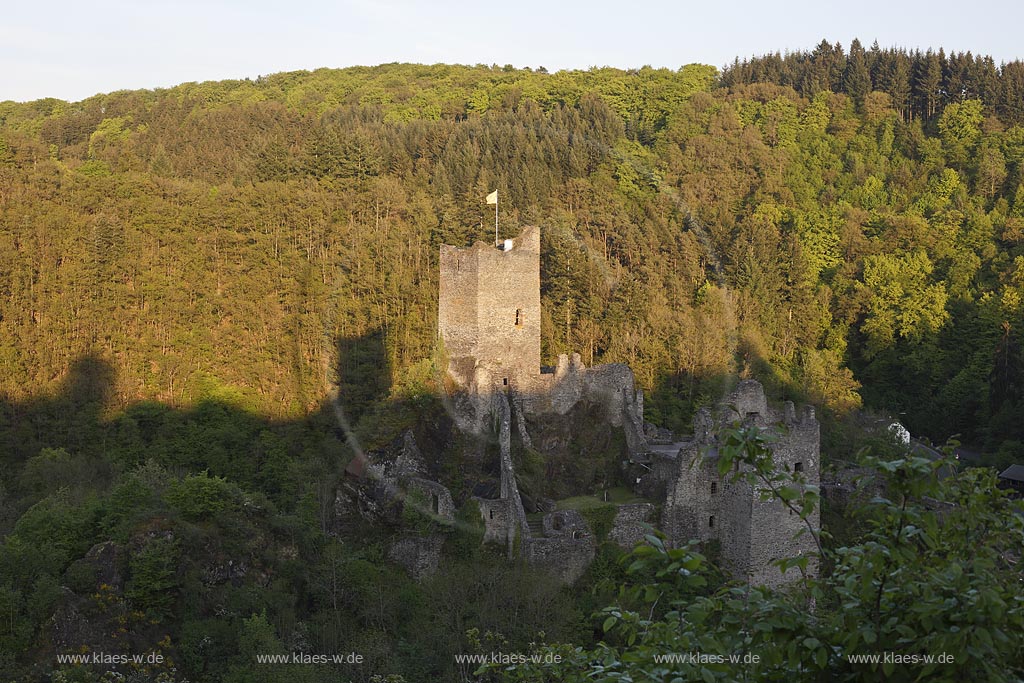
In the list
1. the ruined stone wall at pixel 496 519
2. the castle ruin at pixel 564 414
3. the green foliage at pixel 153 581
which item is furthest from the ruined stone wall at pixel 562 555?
the green foliage at pixel 153 581

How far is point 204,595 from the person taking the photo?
2491cm

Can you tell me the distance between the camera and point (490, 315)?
33875 millimetres

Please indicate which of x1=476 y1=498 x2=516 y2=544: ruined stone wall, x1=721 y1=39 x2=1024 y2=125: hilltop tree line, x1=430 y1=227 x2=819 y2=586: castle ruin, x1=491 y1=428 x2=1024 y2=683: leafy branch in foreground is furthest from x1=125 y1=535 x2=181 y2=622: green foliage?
x1=721 y1=39 x2=1024 y2=125: hilltop tree line

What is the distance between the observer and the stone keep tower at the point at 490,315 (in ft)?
111

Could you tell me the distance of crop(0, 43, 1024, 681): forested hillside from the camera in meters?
26.2

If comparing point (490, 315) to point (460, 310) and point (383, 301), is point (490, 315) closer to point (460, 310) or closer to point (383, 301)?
point (460, 310)

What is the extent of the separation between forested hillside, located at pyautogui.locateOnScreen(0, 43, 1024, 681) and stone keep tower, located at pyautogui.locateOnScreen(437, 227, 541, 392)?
1450mm

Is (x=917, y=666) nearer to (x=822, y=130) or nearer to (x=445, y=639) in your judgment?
(x=445, y=639)

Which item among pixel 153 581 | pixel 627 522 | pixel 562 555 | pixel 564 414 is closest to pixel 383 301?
pixel 564 414

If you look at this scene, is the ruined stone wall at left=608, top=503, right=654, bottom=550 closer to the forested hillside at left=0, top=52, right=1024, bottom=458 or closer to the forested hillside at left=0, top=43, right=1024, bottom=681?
the forested hillside at left=0, top=43, right=1024, bottom=681

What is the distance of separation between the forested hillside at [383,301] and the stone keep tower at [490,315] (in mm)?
1450

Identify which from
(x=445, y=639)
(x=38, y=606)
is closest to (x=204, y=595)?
(x=38, y=606)

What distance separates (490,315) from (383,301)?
14.3m

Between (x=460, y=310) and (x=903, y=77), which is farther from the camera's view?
(x=903, y=77)
